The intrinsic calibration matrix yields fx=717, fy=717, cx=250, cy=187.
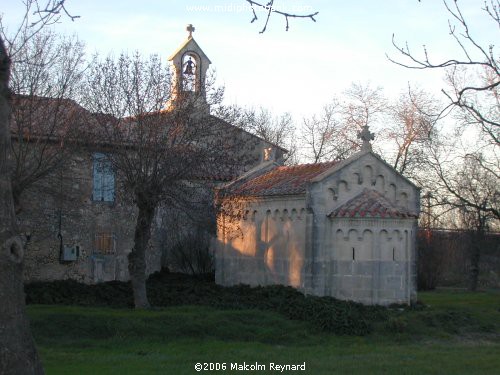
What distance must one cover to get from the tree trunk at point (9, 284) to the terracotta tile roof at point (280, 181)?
1310 cm

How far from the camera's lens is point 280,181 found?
22.9 metres

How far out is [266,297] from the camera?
67.4 ft

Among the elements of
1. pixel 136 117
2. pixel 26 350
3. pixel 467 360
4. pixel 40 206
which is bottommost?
pixel 467 360

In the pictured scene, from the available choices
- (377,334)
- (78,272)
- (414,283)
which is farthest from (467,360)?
(78,272)

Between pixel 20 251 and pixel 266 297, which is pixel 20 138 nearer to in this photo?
pixel 266 297

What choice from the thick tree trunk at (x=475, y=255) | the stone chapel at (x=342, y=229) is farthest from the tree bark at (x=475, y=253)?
the stone chapel at (x=342, y=229)

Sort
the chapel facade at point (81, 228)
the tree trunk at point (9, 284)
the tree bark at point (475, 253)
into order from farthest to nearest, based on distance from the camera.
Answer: the tree bark at point (475, 253) < the chapel facade at point (81, 228) < the tree trunk at point (9, 284)

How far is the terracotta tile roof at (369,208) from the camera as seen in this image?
66.3 ft

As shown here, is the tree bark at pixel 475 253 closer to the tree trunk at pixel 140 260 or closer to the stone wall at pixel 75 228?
the stone wall at pixel 75 228

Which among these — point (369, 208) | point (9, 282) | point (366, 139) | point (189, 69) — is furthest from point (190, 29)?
point (9, 282)

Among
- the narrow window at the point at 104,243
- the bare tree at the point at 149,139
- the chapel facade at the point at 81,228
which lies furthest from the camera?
the narrow window at the point at 104,243

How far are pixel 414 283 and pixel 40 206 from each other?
12672 millimetres

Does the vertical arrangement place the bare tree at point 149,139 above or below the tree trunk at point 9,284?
above

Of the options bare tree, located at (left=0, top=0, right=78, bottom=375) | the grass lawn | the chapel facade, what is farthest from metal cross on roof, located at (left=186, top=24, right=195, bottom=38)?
bare tree, located at (left=0, top=0, right=78, bottom=375)
